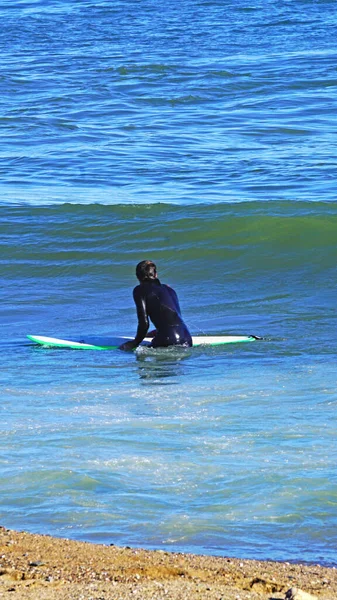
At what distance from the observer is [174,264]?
49.8ft

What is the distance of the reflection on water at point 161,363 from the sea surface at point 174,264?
4 cm

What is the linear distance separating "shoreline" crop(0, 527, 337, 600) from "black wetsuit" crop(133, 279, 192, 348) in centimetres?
503

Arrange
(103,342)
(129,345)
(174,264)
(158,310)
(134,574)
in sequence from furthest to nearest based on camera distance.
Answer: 1. (174,264)
2. (103,342)
3. (158,310)
4. (129,345)
5. (134,574)

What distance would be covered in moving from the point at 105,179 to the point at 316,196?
13.1 feet

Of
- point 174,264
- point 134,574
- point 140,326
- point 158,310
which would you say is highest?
point 134,574

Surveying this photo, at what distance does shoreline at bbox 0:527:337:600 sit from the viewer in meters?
4.38

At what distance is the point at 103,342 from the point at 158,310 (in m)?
0.66

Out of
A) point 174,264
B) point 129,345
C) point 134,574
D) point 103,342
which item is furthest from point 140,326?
point 134,574

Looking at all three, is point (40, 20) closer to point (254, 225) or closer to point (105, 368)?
point (254, 225)

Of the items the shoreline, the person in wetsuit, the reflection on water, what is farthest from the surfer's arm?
the shoreline

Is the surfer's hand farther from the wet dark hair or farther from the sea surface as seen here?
the wet dark hair

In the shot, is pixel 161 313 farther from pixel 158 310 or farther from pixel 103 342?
pixel 103 342

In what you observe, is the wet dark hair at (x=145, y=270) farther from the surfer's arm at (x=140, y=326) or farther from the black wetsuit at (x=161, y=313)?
the surfer's arm at (x=140, y=326)

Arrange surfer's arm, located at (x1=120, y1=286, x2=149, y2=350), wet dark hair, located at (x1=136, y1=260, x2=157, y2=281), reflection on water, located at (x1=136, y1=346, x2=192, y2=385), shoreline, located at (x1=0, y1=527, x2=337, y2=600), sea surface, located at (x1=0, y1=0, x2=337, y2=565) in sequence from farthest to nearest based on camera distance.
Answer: wet dark hair, located at (x1=136, y1=260, x2=157, y2=281) → surfer's arm, located at (x1=120, y1=286, x2=149, y2=350) → reflection on water, located at (x1=136, y1=346, x2=192, y2=385) → sea surface, located at (x1=0, y1=0, x2=337, y2=565) → shoreline, located at (x1=0, y1=527, x2=337, y2=600)
